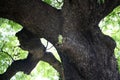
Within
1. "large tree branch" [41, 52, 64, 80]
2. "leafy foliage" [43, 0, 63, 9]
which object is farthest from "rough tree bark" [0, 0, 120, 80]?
"leafy foliage" [43, 0, 63, 9]

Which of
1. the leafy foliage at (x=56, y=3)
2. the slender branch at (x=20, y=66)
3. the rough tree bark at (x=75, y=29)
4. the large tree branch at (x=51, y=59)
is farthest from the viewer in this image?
the leafy foliage at (x=56, y=3)

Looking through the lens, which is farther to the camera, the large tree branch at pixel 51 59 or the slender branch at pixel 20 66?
the large tree branch at pixel 51 59

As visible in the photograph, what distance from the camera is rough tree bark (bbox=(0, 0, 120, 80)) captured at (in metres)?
5.56

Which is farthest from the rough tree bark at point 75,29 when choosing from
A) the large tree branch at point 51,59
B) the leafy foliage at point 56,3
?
the leafy foliage at point 56,3

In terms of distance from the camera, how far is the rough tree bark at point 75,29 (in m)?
5.56

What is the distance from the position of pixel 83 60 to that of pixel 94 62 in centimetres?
26

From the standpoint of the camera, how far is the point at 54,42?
592cm

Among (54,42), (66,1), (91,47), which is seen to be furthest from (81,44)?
(66,1)

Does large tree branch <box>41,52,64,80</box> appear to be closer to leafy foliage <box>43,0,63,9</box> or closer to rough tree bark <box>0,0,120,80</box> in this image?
leafy foliage <box>43,0,63,9</box>

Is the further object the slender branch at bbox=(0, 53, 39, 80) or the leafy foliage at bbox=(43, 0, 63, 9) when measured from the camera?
the leafy foliage at bbox=(43, 0, 63, 9)

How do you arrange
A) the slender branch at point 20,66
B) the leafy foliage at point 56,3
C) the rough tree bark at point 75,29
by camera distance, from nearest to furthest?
the rough tree bark at point 75,29
the slender branch at point 20,66
the leafy foliage at point 56,3

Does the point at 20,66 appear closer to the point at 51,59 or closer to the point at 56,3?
the point at 51,59

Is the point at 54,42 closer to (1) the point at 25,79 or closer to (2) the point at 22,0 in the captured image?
(2) the point at 22,0

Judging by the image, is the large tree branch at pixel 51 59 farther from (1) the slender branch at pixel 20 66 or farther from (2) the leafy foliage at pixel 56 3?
(2) the leafy foliage at pixel 56 3
